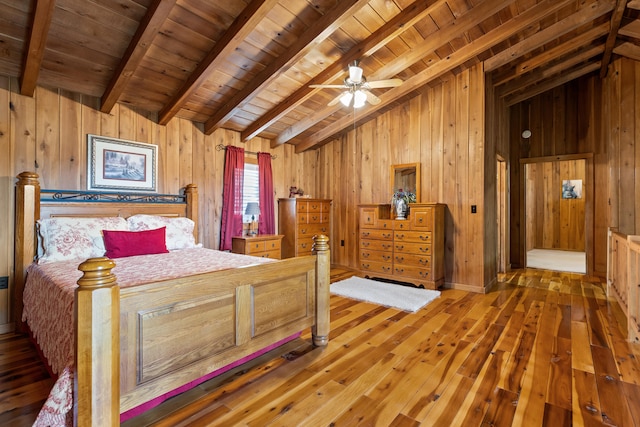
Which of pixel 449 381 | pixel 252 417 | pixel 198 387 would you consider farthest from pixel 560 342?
pixel 198 387

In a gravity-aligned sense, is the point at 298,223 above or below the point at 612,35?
below

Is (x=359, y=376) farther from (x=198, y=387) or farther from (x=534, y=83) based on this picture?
(x=534, y=83)

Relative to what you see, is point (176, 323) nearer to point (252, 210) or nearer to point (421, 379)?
point (421, 379)

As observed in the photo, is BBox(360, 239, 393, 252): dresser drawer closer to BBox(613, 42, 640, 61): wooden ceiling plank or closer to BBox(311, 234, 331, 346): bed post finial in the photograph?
BBox(311, 234, 331, 346): bed post finial

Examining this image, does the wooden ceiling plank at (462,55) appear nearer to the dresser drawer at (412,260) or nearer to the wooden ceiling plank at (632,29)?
the wooden ceiling plank at (632,29)

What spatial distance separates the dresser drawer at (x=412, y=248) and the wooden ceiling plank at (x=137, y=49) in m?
3.78

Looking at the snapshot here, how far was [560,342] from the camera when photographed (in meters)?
2.57

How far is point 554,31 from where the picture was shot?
3477mm

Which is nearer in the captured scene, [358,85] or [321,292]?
[321,292]

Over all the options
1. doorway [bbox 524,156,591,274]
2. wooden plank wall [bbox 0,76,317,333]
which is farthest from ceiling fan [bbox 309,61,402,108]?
doorway [bbox 524,156,591,274]

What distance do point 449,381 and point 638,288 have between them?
6.59 feet

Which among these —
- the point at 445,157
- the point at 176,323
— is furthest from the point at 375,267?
the point at 176,323

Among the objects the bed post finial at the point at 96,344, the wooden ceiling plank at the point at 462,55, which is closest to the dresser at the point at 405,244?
the wooden ceiling plank at the point at 462,55

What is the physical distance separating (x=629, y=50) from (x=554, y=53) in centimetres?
106
